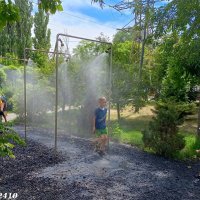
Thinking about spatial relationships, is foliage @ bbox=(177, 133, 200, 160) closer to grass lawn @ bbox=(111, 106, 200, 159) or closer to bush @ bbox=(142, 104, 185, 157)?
grass lawn @ bbox=(111, 106, 200, 159)

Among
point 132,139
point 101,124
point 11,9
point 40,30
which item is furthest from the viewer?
point 40,30

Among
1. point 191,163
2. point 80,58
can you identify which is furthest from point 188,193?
point 80,58

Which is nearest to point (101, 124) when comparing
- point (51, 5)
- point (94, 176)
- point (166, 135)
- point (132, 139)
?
point (166, 135)

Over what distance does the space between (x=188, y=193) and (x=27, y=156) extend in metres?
3.75

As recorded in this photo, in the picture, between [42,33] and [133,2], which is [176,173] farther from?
[42,33]

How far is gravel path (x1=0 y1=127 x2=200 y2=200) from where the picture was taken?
4863 millimetres

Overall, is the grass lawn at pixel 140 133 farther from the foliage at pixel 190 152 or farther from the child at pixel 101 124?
the child at pixel 101 124

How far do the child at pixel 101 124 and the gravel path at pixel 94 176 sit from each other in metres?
0.31

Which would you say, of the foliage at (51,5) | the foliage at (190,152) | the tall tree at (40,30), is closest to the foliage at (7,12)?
the foliage at (51,5)

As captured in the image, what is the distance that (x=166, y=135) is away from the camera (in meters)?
7.74

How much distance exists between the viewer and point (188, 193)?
5.14m

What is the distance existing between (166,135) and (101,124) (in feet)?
5.43

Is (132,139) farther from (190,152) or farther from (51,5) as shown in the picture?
(51,5)

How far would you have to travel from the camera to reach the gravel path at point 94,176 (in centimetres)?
486
